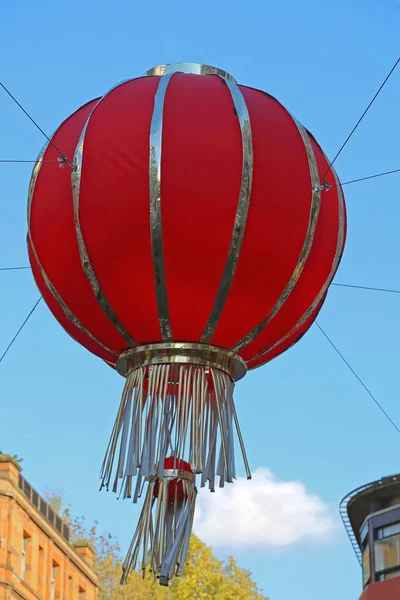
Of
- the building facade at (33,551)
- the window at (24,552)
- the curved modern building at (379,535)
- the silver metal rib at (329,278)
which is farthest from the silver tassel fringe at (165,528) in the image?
the window at (24,552)

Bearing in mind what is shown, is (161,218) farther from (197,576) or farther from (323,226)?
(197,576)

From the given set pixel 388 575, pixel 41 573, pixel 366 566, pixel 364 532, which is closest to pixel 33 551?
pixel 41 573

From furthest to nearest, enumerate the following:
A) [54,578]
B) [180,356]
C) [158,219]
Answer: [54,578]
[180,356]
[158,219]

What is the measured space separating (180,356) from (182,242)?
727 mm

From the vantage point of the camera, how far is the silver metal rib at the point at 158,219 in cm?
654

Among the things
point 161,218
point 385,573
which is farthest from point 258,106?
point 385,573

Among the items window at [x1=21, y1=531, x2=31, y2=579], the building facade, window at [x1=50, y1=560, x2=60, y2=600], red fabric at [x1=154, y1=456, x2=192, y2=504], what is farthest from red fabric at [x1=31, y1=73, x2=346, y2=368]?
window at [x1=50, y1=560, x2=60, y2=600]

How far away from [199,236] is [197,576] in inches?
1315

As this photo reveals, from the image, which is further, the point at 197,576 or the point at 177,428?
the point at 197,576

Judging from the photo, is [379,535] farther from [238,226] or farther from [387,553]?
[238,226]

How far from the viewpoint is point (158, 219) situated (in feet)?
21.4

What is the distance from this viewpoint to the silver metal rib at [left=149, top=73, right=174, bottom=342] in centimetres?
654

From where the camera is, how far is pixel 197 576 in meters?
38.8

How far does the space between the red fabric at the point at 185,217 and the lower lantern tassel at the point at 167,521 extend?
759 millimetres
